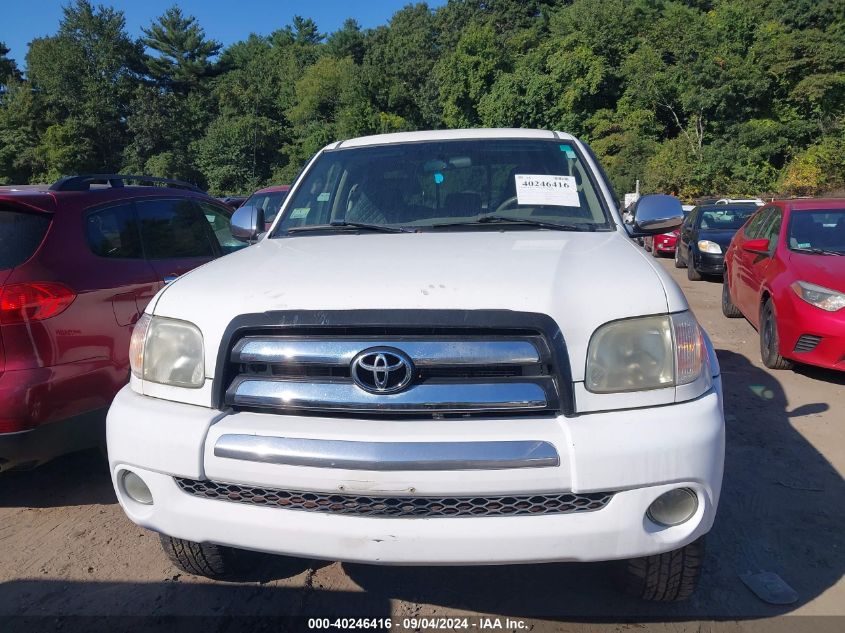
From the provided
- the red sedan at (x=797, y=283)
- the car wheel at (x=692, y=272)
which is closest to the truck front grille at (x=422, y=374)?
the red sedan at (x=797, y=283)

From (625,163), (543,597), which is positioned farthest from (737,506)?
(625,163)

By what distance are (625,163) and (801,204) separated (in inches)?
1370

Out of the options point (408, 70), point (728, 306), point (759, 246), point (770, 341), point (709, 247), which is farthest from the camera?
point (408, 70)

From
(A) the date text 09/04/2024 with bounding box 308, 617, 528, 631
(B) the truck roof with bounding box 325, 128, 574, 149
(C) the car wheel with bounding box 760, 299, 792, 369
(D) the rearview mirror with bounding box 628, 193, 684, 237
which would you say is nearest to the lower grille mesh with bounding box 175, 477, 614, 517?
(A) the date text 09/04/2024 with bounding box 308, 617, 528, 631

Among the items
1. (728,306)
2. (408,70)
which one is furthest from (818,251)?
(408,70)

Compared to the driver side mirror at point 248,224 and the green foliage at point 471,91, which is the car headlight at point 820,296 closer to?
the driver side mirror at point 248,224

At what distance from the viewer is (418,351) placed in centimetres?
204

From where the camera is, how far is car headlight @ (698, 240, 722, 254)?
1093 cm

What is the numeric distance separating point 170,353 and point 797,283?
5193 millimetres

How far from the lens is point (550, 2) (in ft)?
215

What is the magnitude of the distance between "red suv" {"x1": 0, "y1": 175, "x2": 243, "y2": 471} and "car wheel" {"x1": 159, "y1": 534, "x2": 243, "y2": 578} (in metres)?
1.08

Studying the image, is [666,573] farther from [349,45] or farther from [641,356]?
[349,45]

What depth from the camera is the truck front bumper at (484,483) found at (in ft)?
6.20

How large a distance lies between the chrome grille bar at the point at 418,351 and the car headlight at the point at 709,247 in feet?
33.3
